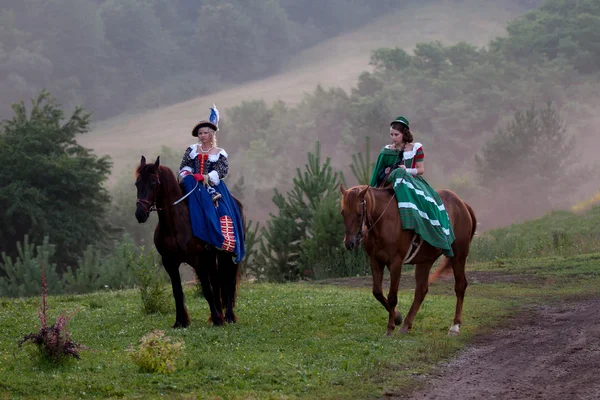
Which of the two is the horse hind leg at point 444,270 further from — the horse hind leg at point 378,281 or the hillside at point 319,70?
the hillside at point 319,70

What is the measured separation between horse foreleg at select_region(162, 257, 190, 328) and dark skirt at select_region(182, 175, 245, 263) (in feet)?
2.02

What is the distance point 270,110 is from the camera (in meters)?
94.1

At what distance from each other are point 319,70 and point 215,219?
106627mm

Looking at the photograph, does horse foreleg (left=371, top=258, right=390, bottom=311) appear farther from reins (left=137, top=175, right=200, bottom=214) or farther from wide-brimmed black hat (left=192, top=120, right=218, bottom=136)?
wide-brimmed black hat (left=192, top=120, right=218, bottom=136)

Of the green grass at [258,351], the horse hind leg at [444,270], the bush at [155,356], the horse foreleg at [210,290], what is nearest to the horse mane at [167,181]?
the horse foreleg at [210,290]

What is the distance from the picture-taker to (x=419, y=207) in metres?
12.0

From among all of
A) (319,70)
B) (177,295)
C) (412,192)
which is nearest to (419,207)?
(412,192)

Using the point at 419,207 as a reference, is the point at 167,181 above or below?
above

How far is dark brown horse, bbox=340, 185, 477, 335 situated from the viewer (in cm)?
1127

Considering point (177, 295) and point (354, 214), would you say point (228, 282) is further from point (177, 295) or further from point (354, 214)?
point (354, 214)

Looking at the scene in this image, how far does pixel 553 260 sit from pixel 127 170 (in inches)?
2700

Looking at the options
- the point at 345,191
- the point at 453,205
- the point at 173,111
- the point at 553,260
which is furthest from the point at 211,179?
the point at 173,111

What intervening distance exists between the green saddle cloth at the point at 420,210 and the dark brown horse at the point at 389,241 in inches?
4.7

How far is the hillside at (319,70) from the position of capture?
94.9m
